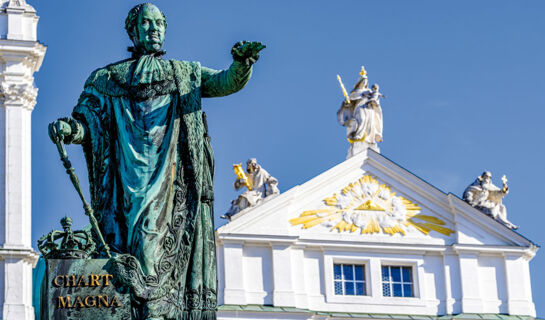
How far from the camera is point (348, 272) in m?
38.9

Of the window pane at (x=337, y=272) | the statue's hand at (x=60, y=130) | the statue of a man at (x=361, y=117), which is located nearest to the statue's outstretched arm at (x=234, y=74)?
the statue's hand at (x=60, y=130)

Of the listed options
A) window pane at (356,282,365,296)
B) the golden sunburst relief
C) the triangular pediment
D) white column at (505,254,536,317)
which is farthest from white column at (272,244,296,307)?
white column at (505,254,536,317)

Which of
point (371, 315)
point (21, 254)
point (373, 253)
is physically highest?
point (21, 254)

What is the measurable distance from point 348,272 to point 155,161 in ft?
98.0

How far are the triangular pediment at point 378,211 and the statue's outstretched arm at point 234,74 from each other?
29.4m

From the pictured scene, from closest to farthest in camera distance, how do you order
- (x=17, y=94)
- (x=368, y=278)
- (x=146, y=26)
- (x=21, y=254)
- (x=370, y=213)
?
1. (x=146, y=26)
2. (x=368, y=278)
3. (x=370, y=213)
4. (x=21, y=254)
5. (x=17, y=94)

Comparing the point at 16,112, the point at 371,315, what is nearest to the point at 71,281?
the point at 371,315

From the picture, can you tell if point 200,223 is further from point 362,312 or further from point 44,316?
point 362,312

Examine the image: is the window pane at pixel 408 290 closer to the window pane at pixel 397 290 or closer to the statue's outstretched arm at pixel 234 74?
the window pane at pixel 397 290

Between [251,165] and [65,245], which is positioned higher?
[251,165]

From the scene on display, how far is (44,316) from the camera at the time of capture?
8719mm

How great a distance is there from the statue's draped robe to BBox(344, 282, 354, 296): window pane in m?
29.4

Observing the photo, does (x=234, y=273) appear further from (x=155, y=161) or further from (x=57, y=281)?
(x=57, y=281)

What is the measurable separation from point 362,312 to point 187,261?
29.6m
